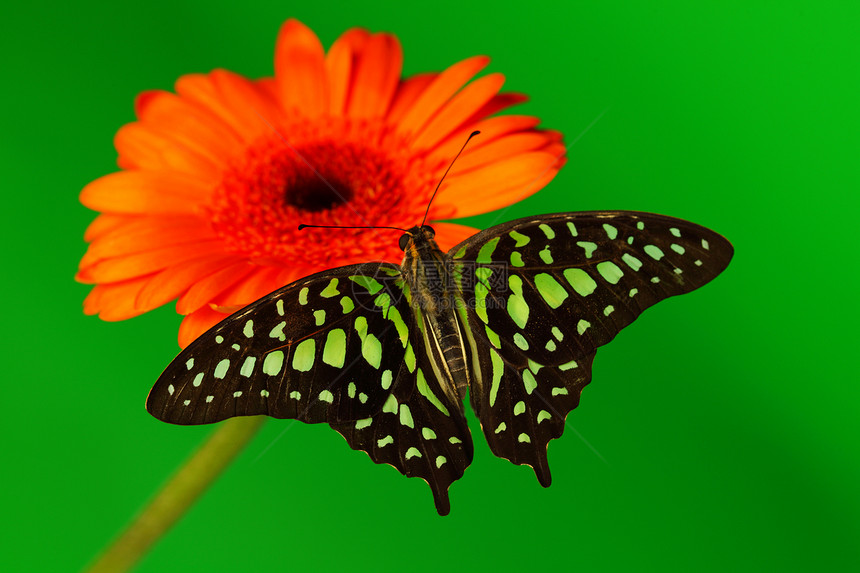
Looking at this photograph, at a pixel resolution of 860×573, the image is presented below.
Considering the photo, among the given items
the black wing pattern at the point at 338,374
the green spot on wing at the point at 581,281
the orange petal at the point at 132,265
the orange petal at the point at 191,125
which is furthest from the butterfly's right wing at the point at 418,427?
the orange petal at the point at 191,125

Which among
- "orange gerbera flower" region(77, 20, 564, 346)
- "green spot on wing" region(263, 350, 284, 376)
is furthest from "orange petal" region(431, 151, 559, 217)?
"green spot on wing" region(263, 350, 284, 376)

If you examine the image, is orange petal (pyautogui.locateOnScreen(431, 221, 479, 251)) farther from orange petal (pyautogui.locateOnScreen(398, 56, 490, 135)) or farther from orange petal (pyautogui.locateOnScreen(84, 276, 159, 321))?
orange petal (pyautogui.locateOnScreen(84, 276, 159, 321))

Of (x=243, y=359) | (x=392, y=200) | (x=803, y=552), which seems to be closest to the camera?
(x=243, y=359)

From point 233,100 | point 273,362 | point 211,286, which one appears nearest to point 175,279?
point 211,286

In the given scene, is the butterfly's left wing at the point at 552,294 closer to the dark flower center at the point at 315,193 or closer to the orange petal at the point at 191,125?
the dark flower center at the point at 315,193

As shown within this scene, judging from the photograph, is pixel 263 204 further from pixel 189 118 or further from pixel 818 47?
pixel 818 47

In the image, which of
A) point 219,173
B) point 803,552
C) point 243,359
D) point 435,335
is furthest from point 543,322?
point 803,552
